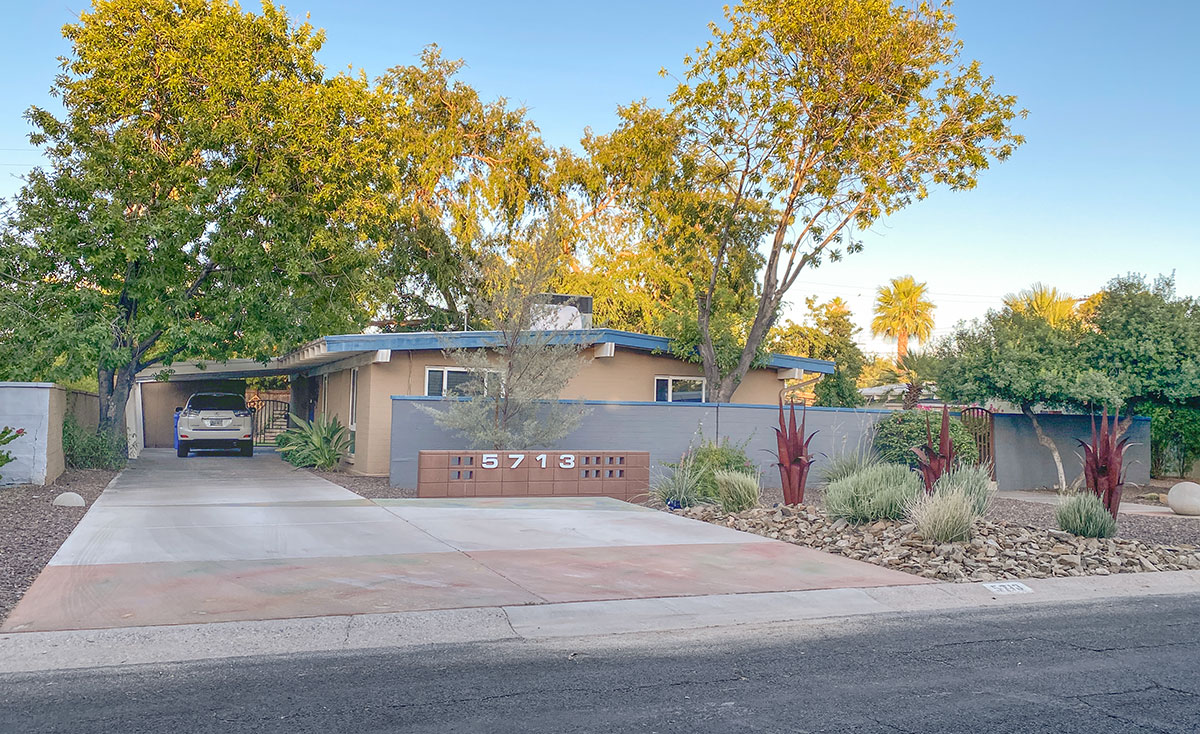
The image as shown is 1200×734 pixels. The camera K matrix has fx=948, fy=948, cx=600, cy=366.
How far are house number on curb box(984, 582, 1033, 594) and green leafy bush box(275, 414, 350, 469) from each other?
1500cm

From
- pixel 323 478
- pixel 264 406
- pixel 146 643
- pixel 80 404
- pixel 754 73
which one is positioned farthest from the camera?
pixel 264 406

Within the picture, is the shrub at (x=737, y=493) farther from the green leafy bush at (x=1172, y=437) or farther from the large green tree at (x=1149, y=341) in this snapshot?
the green leafy bush at (x=1172, y=437)

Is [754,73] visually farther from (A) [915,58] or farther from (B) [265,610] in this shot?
(B) [265,610]

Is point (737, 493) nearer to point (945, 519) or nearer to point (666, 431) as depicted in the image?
point (945, 519)

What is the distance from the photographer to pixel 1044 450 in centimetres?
2030

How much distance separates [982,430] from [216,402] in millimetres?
19039

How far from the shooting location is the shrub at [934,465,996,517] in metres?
11.1

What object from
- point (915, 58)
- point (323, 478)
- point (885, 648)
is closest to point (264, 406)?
point (323, 478)

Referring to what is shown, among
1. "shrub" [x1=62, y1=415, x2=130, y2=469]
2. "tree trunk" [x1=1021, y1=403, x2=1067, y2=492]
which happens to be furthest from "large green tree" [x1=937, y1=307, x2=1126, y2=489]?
"shrub" [x1=62, y1=415, x2=130, y2=469]

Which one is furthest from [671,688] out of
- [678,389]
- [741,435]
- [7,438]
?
[678,389]

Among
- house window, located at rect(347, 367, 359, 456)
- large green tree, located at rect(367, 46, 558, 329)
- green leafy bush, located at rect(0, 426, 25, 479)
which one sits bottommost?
green leafy bush, located at rect(0, 426, 25, 479)

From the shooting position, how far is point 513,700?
512 centimetres

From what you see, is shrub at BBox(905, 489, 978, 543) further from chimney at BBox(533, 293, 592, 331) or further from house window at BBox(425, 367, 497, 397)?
house window at BBox(425, 367, 497, 397)

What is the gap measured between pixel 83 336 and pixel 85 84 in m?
5.59
